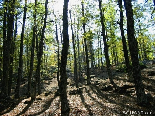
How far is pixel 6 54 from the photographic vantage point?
1379 cm

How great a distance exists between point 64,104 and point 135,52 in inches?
Result: 209

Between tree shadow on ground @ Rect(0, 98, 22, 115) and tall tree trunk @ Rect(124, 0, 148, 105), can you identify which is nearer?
tall tree trunk @ Rect(124, 0, 148, 105)

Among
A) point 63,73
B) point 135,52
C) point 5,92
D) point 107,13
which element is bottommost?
point 5,92

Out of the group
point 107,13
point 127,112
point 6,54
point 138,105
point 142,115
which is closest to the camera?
point 142,115

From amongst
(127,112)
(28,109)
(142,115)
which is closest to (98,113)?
(127,112)

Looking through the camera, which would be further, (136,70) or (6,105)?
(6,105)

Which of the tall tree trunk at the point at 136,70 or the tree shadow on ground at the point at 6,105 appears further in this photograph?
the tree shadow on ground at the point at 6,105

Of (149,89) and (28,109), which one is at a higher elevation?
(149,89)

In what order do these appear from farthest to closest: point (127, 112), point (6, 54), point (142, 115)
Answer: point (6, 54), point (127, 112), point (142, 115)

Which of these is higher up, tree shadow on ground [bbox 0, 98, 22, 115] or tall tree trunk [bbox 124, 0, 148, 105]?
tall tree trunk [bbox 124, 0, 148, 105]

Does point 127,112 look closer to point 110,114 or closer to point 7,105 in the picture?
point 110,114

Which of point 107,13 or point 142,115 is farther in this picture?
point 107,13

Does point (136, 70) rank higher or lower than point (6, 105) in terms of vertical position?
higher

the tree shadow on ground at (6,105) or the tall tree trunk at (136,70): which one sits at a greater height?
the tall tree trunk at (136,70)
